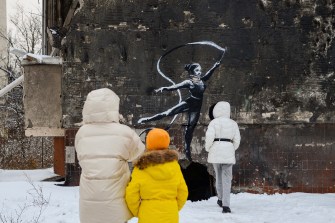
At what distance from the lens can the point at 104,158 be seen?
435cm

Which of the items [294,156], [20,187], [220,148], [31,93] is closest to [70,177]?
[20,187]

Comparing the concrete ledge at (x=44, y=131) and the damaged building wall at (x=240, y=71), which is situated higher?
the damaged building wall at (x=240, y=71)

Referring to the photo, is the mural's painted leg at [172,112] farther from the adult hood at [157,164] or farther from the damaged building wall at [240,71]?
the adult hood at [157,164]

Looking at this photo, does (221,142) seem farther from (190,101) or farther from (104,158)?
(104,158)

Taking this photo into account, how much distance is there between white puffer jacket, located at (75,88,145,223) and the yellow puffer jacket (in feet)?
0.43

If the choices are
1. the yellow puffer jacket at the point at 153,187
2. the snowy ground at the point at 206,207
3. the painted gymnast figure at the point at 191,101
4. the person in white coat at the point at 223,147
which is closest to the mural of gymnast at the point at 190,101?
the painted gymnast figure at the point at 191,101

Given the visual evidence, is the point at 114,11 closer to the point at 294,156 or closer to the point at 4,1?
the point at 294,156

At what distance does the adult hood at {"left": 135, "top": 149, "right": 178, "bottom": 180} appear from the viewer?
14.0ft

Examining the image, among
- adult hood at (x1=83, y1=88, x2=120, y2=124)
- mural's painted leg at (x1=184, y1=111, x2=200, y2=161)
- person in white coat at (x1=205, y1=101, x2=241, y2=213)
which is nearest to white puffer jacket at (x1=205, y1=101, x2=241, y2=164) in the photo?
person in white coat at (x1=205, y1=101, x2=241, y2=213)

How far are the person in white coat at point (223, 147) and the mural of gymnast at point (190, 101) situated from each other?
5.30 ft

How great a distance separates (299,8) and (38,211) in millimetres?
6181

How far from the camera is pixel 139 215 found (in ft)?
14.4

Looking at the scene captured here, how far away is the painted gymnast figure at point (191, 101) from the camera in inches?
377

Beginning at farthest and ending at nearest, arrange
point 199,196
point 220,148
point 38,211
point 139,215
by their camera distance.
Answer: point 199,196, point 220,148, point 38,211, point 139,215
